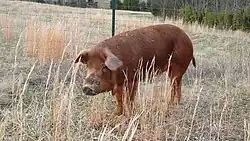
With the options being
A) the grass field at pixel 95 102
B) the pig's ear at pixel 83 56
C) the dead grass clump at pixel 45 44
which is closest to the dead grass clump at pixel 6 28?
the grass field at pixel 95 102

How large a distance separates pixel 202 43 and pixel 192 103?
6.82 metres

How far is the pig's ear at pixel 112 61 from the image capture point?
3.72 meters

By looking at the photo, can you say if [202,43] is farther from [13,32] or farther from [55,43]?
[55,43]

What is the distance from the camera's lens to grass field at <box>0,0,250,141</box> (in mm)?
3340

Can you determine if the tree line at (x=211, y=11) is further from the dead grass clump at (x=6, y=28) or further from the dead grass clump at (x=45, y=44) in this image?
the dead grass clump at (x=45, y=44)

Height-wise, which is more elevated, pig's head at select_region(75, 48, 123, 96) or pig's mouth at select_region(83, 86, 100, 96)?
pig's head at select_region(75, 48, 123, 96)

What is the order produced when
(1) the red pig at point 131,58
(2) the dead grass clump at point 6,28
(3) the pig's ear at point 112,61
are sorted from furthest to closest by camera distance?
(2) the dead grass clump at point 6,28
(1) the red pig at point 131,58
(3) the pig's ear at point 112,61

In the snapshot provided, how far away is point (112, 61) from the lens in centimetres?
377

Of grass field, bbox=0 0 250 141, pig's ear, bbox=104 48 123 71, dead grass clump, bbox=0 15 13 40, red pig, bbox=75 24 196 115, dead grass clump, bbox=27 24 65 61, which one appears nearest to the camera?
grass field, bbox=0 0 250 141

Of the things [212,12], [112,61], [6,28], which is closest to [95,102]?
[112,61]

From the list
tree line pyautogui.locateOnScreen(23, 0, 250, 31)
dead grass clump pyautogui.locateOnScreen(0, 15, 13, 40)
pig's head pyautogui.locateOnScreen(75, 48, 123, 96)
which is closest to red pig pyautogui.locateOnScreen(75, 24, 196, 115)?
pig's head pyautogui.locateOnScreen(75, 48, 123, 96)

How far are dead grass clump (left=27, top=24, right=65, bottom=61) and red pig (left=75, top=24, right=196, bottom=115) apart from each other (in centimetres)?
237

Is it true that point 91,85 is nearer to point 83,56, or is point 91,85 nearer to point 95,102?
point 83,56

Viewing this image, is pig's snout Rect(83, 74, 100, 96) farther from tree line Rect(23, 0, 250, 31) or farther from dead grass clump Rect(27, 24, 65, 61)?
tree line Rect(23, 0, 250, 31)
